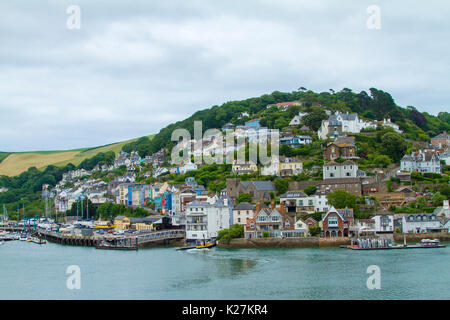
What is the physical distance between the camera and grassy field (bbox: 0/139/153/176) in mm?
124875

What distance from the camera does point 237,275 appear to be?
101 feet

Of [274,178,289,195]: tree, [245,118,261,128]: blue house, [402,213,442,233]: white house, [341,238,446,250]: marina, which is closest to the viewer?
[341,238,446,250]: marina

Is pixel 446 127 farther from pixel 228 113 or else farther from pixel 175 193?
pixel 175 193

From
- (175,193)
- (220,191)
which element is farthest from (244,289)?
(175,193)

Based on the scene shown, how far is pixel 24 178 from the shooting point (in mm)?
114875

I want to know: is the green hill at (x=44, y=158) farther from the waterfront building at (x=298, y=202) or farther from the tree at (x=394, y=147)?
the waterfront building at (x=298, y=202)

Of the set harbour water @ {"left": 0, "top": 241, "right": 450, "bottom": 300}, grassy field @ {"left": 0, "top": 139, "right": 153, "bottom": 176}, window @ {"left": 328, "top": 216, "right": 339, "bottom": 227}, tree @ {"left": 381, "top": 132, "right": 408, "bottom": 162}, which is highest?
grassy field @ {"left": 0, "top": 139, "right": 153, "bottom": 176}

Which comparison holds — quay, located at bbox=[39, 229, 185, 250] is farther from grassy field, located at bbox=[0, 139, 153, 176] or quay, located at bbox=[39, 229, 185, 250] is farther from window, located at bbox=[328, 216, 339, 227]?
grassy field, located at bbox=[0, 139, 153, 176]

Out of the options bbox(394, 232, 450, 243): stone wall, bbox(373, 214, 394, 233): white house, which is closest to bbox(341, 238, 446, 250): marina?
bbox(394, 232, 450, 243): stone wall

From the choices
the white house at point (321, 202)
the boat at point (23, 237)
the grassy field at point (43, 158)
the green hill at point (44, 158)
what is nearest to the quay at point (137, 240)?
the white house at point (321, 202)

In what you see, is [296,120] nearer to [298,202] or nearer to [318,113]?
[318,113]

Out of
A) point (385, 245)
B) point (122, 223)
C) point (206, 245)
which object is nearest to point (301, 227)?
point (385, 245)

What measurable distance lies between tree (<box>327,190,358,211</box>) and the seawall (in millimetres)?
4800

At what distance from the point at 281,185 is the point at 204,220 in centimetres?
970
